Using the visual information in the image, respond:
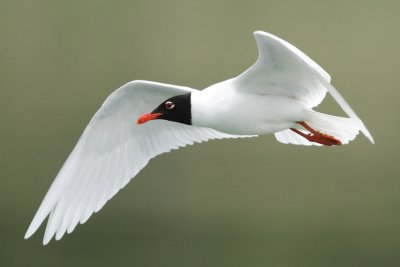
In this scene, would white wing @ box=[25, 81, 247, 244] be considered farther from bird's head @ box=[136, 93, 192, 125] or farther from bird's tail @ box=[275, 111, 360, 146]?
bird's tail @ box=[275, 111, 360, 146]

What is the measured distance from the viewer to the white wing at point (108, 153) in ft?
16.7

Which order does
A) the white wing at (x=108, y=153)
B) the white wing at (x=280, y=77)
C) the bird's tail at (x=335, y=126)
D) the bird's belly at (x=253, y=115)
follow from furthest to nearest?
the white wing at (x=108, y=153) → the bird's tail at (x=335, y=126) → the bird's belly at (x=253, y=115) → the white wing at (x=280, y=77)

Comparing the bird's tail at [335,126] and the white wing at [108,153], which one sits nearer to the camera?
the bird's tail at [335,126]

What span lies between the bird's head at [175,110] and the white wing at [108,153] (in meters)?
0.32

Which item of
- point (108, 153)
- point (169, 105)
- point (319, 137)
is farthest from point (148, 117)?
point (319, 137)

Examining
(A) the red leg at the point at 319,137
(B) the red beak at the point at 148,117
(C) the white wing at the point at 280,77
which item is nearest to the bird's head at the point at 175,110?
(B) the red beak at the point at 148,117

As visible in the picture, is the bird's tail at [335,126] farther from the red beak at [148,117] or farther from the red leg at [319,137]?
the red beak at [148,117]

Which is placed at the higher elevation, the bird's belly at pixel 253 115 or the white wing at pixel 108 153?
the bird's belly at pixel 253 115

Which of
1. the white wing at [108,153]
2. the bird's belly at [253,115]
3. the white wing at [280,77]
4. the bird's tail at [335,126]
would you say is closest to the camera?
the white wing at [280,77]

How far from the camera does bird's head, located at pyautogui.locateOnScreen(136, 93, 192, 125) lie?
458 centimetres

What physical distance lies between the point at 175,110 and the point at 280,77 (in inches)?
21.8

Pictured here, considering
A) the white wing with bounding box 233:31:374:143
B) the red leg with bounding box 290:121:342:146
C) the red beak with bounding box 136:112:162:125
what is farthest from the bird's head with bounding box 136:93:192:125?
the red leg with bounding box 290:121:342:146

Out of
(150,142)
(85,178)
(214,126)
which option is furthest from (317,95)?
(85,178)

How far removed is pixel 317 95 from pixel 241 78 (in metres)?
0.46
